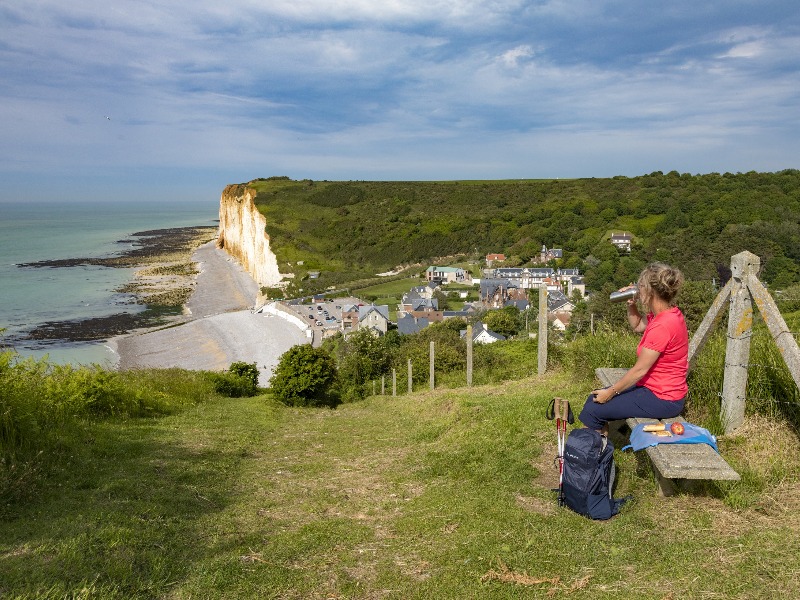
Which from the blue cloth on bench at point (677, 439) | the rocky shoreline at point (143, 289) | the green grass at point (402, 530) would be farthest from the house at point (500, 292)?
the blue cloth on bench at point (677, 439)

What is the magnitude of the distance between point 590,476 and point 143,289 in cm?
6500

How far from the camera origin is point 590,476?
4129mm

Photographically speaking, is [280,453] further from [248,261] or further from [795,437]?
[248,261]

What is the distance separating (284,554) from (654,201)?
3569 inches

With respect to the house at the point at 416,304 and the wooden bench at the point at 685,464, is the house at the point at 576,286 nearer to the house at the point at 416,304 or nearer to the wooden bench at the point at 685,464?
the house at the point at 416,304

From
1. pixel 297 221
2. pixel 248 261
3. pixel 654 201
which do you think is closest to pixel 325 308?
pixel 248 261

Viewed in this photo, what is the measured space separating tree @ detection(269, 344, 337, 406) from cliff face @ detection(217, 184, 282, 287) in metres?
49.9

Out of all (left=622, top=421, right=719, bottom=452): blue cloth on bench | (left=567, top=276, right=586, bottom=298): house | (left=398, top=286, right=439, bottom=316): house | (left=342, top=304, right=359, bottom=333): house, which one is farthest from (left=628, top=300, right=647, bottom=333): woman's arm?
(left=567, top=276, right=586, bottom=298): house

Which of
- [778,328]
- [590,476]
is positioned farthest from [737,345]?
[590,476]

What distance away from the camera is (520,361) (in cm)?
1822

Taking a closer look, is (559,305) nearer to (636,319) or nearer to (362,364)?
(362,364)

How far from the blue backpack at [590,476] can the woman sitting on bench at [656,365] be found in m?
0.44

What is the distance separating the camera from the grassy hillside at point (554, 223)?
186ft

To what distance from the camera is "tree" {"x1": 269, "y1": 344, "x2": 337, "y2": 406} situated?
18.0 meters
